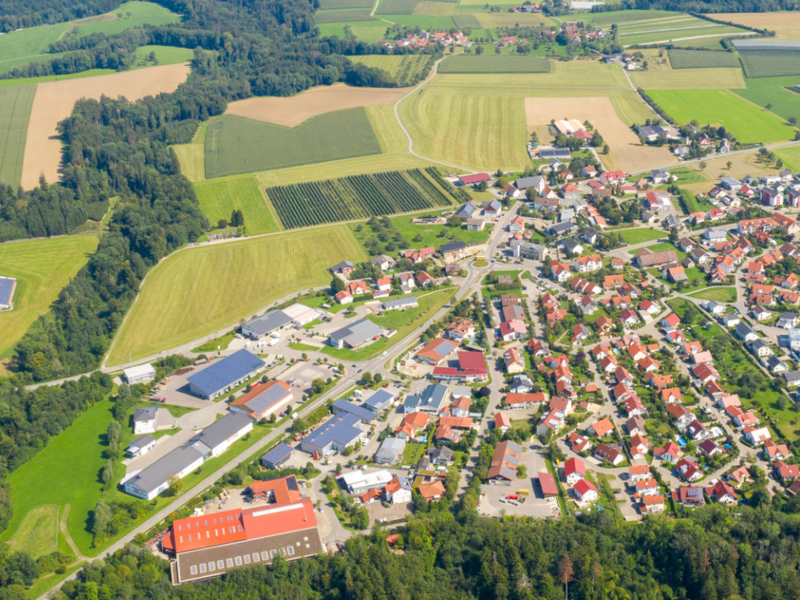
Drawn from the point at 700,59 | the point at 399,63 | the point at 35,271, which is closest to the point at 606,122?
the point at 700,59

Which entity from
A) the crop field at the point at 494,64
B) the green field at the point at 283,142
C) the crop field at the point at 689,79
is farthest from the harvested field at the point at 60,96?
the crop field at the point at 689,79

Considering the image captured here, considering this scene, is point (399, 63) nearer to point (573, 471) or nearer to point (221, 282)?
point (221, 282)

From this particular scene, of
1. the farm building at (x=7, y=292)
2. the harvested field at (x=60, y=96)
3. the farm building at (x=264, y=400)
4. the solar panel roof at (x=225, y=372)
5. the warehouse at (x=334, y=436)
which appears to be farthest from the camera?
the harvested field at (x=60, y=96)

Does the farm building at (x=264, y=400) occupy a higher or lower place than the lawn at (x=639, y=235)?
lower

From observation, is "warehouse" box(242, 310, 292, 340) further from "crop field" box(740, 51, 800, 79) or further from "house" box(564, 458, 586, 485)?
"crop field" box(740, 51, 800, 79)

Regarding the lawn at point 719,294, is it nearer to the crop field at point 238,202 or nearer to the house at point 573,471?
the house at point 573,471

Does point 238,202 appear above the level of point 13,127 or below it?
below
